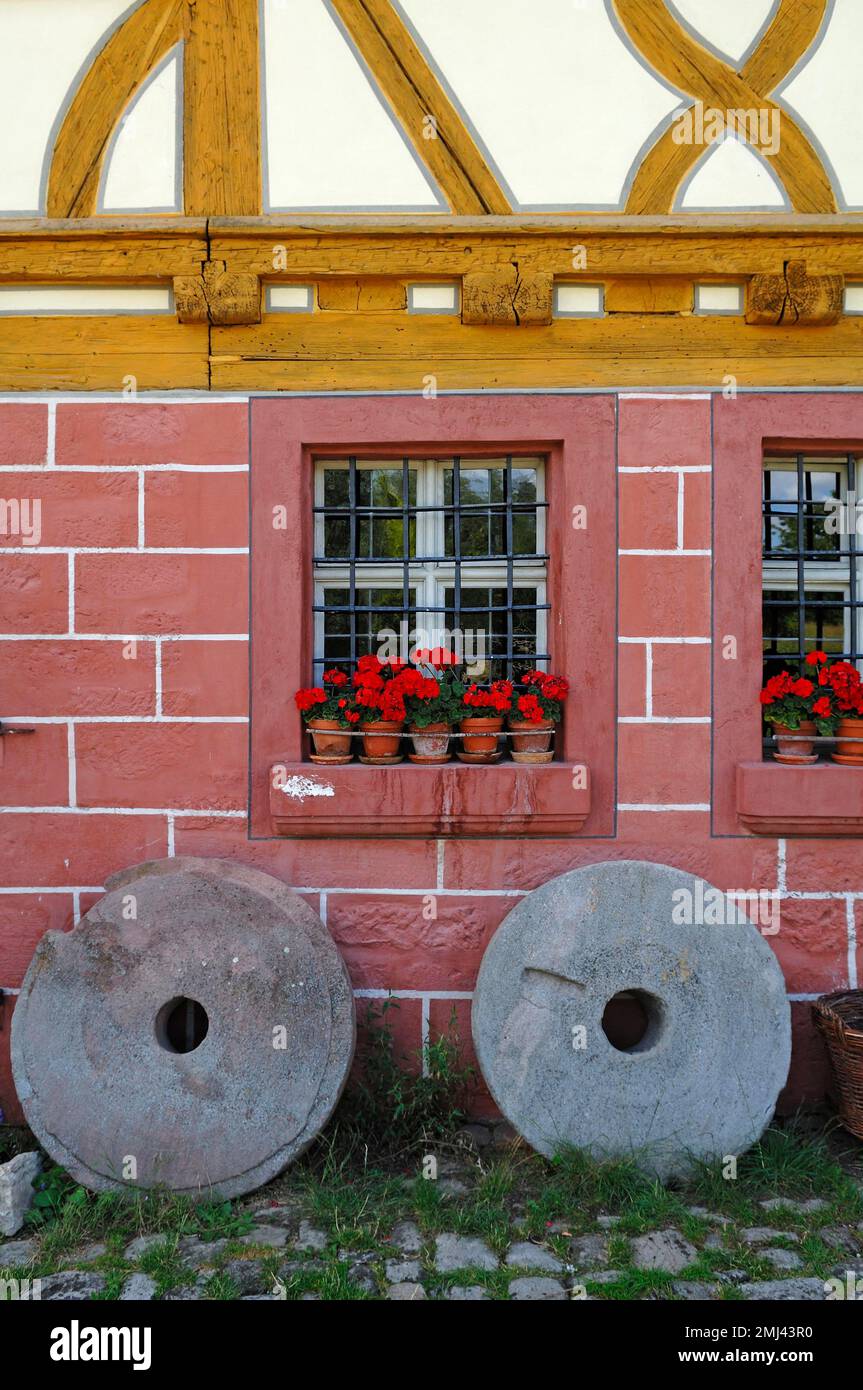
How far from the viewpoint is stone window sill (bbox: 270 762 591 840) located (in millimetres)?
3221

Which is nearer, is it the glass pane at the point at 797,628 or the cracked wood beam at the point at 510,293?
the cracked wood beam at the point at 510,293

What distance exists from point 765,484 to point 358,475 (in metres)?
1.73

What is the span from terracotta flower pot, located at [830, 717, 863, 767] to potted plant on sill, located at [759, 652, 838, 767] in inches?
1.8

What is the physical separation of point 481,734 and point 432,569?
2.49 feet

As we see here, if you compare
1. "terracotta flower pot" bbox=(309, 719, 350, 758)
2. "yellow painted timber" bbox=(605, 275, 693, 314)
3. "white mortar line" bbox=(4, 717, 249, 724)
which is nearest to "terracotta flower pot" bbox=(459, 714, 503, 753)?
"terracotta flower pot" bbox=(309, 719, 350, 758)

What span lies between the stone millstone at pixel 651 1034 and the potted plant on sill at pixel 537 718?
50 cm

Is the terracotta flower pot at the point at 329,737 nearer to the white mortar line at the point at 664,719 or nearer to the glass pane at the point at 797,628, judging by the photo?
the white mortar line at the point at 664,719

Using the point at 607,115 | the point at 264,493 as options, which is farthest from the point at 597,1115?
the point at 607,115

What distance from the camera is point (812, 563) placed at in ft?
11.7

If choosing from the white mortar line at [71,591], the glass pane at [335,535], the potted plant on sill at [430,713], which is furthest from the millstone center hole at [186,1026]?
the glass pane at [335,535]

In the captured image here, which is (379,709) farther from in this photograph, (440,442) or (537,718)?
(440,442)

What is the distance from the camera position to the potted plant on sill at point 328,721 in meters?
3.25

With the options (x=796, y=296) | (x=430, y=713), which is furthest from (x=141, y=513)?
(x=796, y=296)

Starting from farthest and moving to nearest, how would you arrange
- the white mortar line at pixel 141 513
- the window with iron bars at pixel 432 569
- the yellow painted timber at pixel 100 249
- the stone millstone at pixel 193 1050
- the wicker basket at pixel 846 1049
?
the window with iron bars at pixel 432 569 < the white mortar line at pixel 141 513 < the yellow painted timber at pixel 100 249 < the wicker basket at pixel 846 1049 < the stone millstone at pixel 193 1050
